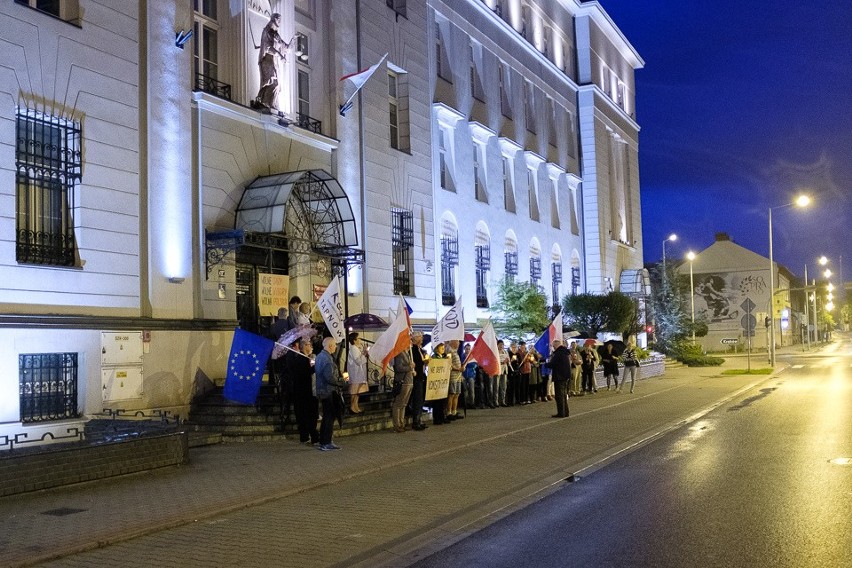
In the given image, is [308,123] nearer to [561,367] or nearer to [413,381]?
[413,381]

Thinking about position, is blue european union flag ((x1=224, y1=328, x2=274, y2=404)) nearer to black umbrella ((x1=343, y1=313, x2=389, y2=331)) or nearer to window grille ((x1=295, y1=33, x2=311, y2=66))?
black umbrella ((x1=343, y1=313, x2=389, y2=331))

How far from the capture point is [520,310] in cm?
3041

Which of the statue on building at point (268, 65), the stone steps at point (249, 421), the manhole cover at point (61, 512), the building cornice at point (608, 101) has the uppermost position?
the building cornice at point (608, 101)

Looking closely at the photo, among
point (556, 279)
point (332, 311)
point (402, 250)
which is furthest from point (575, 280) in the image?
point (332, 311)

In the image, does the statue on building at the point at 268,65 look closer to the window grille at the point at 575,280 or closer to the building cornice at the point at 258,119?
the building cornice at the point at 258,119

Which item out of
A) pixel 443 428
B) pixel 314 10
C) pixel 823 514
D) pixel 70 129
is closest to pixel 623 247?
pixel 314 10

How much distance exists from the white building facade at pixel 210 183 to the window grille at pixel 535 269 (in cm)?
362

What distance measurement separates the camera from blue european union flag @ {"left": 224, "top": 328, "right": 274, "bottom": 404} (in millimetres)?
15008

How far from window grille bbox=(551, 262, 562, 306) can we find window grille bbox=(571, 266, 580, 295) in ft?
5.99

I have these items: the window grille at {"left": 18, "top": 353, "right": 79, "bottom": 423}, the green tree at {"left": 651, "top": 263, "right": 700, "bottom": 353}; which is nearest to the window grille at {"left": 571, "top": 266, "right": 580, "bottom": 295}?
the green tree at {"left": 651, "top": 263, "right": 700, "bottom": 353}

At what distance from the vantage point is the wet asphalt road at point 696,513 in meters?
7.39

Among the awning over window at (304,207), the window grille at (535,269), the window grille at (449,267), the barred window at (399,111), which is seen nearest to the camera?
the awning over window at (304,207)

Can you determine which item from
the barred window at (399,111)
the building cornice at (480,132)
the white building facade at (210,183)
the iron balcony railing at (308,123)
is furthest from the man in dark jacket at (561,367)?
the building cornice at (480,132)

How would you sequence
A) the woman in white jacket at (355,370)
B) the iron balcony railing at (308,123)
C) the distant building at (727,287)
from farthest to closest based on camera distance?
the distant building at (727,287), the iron balcony railing at (308,123), the woman in white jacket at (355,370)
